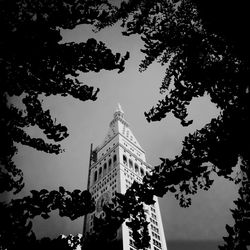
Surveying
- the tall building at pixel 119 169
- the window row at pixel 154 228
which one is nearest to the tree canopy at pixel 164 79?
the tall building at pixel 119 169

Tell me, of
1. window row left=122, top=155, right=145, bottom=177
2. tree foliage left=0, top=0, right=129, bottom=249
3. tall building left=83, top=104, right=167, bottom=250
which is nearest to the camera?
tree foliage left=0, top=0, right=129, bottom=249

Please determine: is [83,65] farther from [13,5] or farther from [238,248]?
[238,248]

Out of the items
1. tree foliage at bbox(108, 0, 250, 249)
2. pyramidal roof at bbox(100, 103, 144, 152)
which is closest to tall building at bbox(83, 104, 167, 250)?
pyramidal roof at bbox(100, 103, 144, 152)

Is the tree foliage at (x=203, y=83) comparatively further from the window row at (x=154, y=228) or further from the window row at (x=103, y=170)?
the window row at (x=103, y=170)

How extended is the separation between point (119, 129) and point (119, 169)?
15.3 metres

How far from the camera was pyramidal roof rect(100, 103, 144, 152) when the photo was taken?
245ft

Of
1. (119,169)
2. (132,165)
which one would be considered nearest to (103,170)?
(132,165)

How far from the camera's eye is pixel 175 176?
4.46 meters

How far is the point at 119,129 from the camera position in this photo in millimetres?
74125

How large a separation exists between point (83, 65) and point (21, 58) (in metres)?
1.27

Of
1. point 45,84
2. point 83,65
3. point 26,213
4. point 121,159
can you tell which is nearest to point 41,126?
point 45,84

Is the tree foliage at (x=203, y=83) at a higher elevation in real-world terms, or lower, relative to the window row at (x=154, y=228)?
lower

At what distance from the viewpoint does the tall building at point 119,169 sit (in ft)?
181

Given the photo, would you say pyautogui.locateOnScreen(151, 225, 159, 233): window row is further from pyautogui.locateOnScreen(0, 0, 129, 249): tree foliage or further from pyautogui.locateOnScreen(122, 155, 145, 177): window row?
pyautogui.locateOnScreen(0, 0, 129, 249): tree foliage
